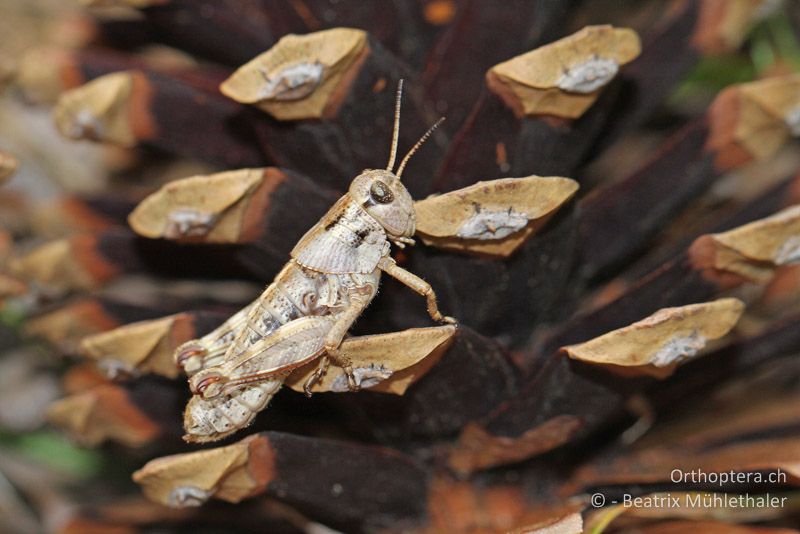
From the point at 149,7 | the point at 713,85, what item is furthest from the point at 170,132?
the point at 713,85

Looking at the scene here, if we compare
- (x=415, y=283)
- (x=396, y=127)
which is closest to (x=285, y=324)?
(x=415, y=283)

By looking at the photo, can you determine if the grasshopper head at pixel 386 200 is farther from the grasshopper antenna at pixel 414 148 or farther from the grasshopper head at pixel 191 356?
the grasshopper head at pixel 191 356

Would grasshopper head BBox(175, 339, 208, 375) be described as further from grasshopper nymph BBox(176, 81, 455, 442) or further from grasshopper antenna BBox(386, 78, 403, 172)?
grasshopper antenna BBox(386, 78, 403, 172)

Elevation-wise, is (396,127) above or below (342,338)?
above

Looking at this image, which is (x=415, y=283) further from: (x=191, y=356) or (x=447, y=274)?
(x=191, y=356)

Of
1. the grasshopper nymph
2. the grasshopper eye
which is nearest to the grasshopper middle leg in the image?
the grasshopper nymph

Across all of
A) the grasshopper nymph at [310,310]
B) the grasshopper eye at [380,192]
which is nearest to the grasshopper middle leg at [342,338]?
the grasshopper nymph at [310,310]

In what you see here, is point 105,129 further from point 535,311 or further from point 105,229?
point 535,311
